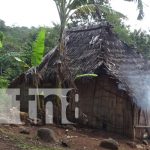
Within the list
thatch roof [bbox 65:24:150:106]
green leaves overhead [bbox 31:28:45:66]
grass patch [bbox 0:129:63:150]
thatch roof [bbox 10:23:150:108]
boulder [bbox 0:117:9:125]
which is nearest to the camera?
grass patch [bbox 0:129:63:150]

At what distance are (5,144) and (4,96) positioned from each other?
6261mm

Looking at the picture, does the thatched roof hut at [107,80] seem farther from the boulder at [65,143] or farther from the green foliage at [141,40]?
the green foliage at [141,40]

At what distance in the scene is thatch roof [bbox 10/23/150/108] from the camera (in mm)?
13750

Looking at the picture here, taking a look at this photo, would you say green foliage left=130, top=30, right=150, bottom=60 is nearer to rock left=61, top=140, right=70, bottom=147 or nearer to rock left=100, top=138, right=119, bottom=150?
rock left=100, top=138, right=119, bottom=150

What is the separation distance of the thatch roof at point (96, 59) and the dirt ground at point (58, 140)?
191 centimetres

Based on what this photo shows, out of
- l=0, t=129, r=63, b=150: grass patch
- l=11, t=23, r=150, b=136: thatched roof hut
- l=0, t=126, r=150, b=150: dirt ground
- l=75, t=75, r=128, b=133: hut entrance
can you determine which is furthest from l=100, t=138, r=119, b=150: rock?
l=75, t=75, r=128, b=133: hut entrance

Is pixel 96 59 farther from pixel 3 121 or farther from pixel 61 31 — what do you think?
pixel 3 121

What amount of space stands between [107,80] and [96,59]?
0.94 meters

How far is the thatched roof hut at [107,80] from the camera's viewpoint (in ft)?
44.4

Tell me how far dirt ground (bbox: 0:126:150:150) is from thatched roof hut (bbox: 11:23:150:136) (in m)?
0.82

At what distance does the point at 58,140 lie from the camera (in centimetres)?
1045

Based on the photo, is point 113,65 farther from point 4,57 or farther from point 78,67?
point 4,57

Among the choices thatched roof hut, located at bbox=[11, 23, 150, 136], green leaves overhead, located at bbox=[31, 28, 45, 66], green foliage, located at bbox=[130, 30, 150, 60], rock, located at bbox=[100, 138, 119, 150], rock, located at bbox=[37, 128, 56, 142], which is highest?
green foliage, located at bbox=[130, 30, 150, 60]

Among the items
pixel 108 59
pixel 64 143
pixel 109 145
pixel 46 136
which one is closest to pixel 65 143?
pixel 64 143
